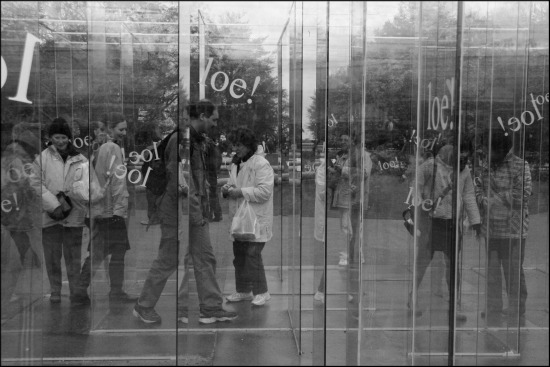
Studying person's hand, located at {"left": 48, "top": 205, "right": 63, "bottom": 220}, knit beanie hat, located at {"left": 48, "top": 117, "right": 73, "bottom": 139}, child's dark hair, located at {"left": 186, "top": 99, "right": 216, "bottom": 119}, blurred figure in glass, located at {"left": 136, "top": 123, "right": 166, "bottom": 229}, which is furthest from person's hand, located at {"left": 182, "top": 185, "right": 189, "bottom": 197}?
knit beanie hat, located at {"left": 48, "top": 117, "right": 73, "bottom": 139}

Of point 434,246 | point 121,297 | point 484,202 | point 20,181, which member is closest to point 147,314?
point 121,297

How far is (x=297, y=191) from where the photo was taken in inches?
189

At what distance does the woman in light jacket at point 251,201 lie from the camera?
175 inches

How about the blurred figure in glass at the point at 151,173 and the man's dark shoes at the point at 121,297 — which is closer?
the blurred figure in glass at the point at 151,173

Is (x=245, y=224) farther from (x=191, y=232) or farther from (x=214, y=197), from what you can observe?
(x=191, y=232)

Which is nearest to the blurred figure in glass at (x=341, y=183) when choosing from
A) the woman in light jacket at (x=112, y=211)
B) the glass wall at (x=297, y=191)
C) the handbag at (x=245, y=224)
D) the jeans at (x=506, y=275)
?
the glass wall at (x=297, y=191)

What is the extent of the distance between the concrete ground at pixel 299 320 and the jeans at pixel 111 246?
7cm

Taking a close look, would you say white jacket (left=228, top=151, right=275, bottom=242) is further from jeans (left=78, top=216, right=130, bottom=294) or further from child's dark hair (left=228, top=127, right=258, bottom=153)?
jeans (left=78, top=216, right=130, bottom=294)

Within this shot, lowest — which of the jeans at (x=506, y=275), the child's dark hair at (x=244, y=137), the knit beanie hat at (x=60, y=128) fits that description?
the jeans at (x=506, y=275)

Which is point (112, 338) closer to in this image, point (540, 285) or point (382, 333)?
point (382, 333)

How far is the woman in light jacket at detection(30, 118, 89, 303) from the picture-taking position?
4.96 meters

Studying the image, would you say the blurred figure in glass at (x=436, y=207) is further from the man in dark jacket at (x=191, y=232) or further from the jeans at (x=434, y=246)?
the man in dark jacket at (x=191, y=232)

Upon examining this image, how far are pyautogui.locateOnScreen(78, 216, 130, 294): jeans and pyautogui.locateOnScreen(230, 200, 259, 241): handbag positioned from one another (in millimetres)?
671

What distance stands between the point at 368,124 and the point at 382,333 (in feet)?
3.79
